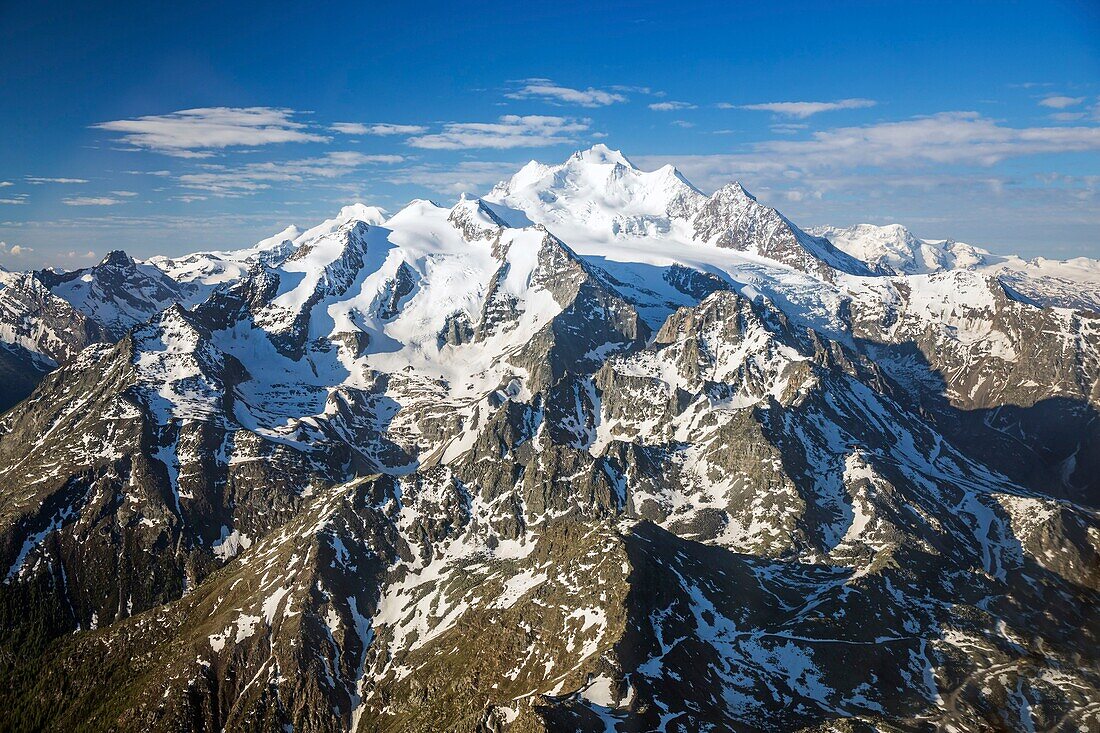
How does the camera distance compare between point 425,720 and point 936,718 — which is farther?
point 425,720

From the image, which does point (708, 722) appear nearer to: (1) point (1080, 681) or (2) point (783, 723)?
(2) point (783, 723)

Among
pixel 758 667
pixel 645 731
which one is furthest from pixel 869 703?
pixel 645 731

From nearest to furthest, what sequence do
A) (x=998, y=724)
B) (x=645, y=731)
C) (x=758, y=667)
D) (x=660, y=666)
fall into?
1. (x=645, y=731)
2. (x=998, y=724)
3. (x=660, y=666)
4. (x=758, y=667)

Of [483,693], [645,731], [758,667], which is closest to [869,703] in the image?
[758,667]

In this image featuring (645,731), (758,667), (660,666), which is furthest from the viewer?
(758,667)

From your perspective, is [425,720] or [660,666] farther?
[425,720]

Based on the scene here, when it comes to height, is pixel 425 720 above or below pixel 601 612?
below

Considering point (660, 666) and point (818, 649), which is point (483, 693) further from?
point (818, 649)

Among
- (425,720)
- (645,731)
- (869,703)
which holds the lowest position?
(425,720)

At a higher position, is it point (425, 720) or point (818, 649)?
point (818, 649)
